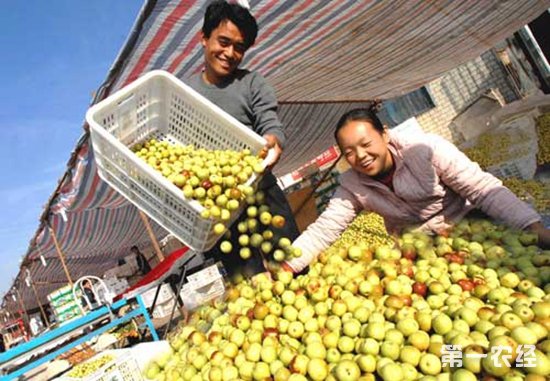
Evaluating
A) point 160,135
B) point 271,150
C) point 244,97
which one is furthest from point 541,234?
point 160,135

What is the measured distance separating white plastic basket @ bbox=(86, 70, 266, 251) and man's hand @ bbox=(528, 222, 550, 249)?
1.67 metres

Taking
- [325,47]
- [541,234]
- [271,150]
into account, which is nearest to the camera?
[541,234]

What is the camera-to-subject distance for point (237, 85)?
3.04 metres

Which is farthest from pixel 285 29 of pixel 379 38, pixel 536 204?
pixel 536 204

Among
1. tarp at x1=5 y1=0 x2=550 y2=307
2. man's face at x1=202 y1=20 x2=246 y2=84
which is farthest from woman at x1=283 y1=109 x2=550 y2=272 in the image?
tarp at x1=5 y1=0 x2=550 y2=307

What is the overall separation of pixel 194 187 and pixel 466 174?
1765mm

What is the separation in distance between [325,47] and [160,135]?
200 centimetres

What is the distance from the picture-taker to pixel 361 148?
2602 mm

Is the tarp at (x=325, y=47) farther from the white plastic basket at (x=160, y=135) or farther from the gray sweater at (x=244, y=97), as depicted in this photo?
the white plastic basket at (x=160, y=135)

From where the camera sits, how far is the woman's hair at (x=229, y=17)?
8.86 feet

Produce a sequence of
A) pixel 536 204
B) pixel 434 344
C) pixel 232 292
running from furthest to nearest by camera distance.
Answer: pixel 536 204
pixel 232 292
pixel 434 344

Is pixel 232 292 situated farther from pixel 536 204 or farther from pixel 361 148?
pixel 536 204

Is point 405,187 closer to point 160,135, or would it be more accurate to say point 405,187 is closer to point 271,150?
point 271,150

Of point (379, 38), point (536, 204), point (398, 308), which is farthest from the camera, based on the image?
point (536, 204)
